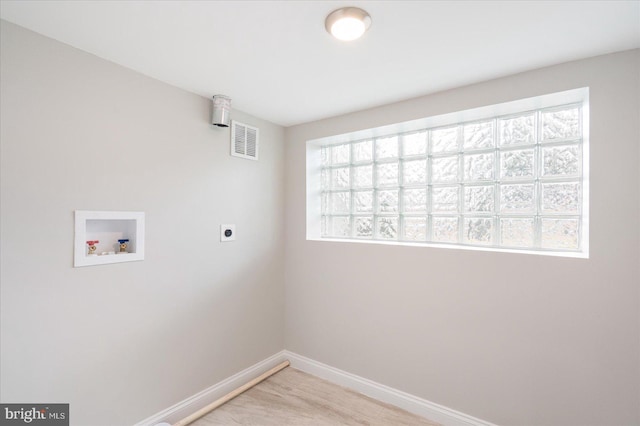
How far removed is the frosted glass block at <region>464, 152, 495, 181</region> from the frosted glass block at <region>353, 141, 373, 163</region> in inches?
30.9

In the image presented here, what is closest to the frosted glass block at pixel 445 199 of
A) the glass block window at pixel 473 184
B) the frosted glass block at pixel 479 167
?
the glass block window at pixel 473 184

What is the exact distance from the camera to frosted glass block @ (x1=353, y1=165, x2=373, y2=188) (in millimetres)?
2498

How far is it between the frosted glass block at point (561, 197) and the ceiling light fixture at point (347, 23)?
149 centimetres

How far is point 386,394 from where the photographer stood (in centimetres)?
211

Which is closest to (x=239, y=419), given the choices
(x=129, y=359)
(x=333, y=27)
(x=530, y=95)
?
(x=129, y=359)

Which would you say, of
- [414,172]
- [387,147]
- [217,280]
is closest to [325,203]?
[387,147]

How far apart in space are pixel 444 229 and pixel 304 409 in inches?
65.5

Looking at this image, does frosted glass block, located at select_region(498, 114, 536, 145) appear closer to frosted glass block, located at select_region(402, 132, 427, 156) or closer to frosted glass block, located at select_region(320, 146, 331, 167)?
frosted glass block, located at select_region(402, 132, 427, 156)

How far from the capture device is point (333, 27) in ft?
4.12

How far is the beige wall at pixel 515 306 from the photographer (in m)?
1.42

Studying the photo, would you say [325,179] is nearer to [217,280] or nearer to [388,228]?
[388,228]

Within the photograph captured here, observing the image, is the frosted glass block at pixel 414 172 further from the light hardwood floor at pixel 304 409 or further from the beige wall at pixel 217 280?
the light hardwood floor at pixel 304 409

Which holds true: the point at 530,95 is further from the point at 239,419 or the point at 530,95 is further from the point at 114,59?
the point at 239,419

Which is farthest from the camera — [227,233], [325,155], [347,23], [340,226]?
[325,155]
